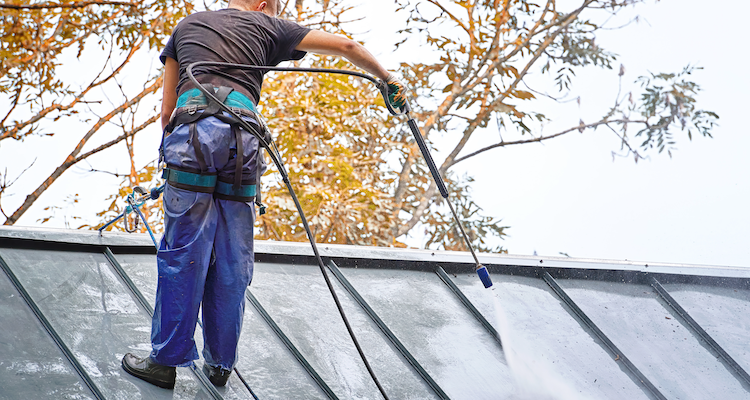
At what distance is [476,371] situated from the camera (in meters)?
2.65

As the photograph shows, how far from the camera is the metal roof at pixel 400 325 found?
209 centimetres

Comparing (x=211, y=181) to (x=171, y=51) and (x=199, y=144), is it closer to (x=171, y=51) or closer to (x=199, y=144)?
(x=199, y=144)

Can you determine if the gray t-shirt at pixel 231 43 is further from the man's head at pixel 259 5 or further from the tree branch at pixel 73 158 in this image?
the tree branch at pixel 73 158

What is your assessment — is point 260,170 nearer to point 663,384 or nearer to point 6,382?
point 6,382

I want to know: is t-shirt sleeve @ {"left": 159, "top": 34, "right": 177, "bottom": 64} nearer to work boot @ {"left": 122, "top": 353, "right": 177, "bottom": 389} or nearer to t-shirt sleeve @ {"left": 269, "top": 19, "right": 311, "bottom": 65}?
t-shirt sleeve @ {"left": 269, "top": 19, "right": 311, "bottom": 65}

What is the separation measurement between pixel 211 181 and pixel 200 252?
0.21m

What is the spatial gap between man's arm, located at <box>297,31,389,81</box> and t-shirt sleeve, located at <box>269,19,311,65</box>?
0.8 inches

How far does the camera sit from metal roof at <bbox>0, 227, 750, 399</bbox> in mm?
2090

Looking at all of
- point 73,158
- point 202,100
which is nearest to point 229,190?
point 202,100

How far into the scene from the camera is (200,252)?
1900 mm

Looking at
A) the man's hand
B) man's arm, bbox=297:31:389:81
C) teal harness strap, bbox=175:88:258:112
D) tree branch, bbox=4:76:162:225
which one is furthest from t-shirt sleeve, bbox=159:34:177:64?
tree branch, bbox=4:76:162:225

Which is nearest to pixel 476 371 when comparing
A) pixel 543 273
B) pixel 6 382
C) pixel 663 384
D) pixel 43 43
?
pixel 663 384

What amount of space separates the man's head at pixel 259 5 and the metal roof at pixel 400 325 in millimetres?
1122

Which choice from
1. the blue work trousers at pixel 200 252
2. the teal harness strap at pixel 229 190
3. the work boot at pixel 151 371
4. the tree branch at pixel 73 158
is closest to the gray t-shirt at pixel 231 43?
the blue work trousers at pixel 200 252
